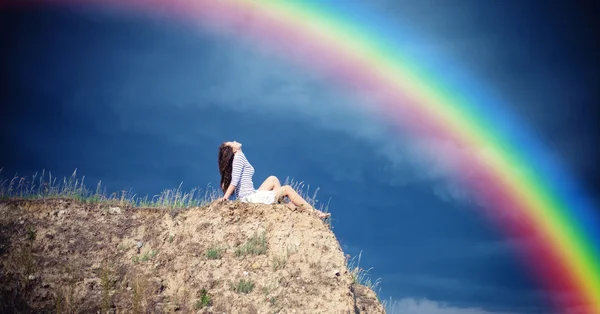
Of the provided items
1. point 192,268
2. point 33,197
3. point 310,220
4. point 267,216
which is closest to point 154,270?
point 192,268

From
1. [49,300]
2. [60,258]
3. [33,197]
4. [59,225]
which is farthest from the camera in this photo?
[33,197]

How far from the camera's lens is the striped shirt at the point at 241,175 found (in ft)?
51.7

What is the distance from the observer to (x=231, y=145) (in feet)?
52.6

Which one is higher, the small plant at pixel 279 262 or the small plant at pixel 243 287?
the small plant at pixel 279 262

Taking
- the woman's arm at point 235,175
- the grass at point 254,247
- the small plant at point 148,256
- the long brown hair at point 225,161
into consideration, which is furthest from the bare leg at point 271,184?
the small plant at point 148,256

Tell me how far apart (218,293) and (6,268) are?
216 inches

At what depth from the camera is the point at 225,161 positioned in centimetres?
1612


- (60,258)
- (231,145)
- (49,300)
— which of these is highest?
(231,145)

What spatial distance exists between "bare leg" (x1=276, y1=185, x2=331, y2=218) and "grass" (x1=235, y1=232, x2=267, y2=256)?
1310 millimetres

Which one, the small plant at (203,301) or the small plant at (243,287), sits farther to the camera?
the small plant at (243,287)

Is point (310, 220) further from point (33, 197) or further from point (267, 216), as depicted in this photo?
point (33, 197)

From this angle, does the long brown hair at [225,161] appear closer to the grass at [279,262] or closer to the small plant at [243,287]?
the grass at [279,262]

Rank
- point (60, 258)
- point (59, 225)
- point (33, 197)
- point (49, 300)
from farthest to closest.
Answer: point (33, 197) → point (59, 225) → point (60, 258) → point (49, 300)

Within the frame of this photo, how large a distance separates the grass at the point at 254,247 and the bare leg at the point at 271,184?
1.47m
